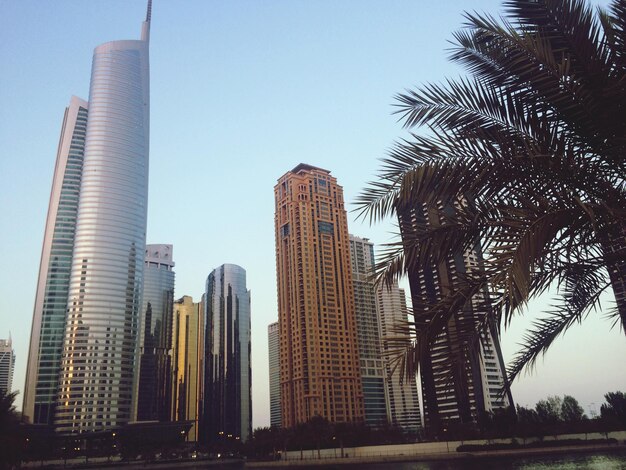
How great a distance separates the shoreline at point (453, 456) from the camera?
85181mm

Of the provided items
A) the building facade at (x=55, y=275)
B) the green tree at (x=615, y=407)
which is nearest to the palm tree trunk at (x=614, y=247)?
the green tree at (x=615, y=407)

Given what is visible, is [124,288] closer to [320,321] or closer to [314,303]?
[314,303]

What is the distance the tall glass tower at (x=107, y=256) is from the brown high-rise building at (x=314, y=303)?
50.4m

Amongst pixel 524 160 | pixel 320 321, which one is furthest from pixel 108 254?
pixel 524 160

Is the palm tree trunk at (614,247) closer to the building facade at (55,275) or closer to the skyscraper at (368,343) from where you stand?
the skyscraper at (368,343)

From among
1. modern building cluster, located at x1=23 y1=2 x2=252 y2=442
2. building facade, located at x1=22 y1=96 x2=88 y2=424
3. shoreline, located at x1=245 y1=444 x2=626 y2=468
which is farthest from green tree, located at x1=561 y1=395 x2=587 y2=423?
building facade, located at x1=22 y1=96 x2=88 y2=424

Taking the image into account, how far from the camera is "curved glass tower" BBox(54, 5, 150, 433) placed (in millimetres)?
156250

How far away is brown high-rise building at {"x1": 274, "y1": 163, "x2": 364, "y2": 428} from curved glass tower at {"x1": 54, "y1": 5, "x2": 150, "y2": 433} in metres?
50.4

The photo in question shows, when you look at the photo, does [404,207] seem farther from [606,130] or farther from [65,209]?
[65,209]

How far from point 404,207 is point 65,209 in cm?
18751

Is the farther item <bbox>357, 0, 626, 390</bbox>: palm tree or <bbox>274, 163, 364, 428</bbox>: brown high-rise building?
<bbox>274, 163, 364, 428</bbox>: brown high-rise building

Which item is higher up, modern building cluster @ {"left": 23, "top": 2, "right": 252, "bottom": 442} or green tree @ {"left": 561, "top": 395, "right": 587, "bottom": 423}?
modern building cluster @ {"left": 23, "top": 2, "right": 252, "bottom": 442}

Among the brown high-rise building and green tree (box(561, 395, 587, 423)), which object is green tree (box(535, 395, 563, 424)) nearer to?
green tree (box(561, 395, 587, 423))

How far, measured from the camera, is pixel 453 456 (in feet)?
313
